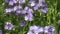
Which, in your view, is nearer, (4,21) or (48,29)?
(48,29)

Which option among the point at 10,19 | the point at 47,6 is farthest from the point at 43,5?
the point at 10,19

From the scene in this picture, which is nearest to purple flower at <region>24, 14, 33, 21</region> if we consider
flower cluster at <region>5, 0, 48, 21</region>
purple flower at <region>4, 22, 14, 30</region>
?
flower cluster at <region>5, 0, 48, 21</region>

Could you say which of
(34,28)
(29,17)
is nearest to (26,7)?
(29,17)

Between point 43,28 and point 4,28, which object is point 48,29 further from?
point 4,28

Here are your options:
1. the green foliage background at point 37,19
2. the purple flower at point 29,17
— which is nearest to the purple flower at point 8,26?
the green foliage background at point 37,19

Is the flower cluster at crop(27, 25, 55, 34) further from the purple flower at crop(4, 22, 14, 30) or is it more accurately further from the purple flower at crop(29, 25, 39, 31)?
the purple flower at crop(4, 22, 14, 30)

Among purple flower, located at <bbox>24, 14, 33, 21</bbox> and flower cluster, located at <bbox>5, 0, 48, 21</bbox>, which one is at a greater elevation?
flower cluster, located at <bbox>5, 0, 48, 21</bbox>

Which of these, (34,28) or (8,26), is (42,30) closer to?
(34,28)

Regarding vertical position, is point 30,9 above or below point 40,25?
above

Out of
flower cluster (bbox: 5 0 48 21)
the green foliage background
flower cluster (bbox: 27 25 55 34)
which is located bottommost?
flower cluster (bbox: 27 25 55 34)
